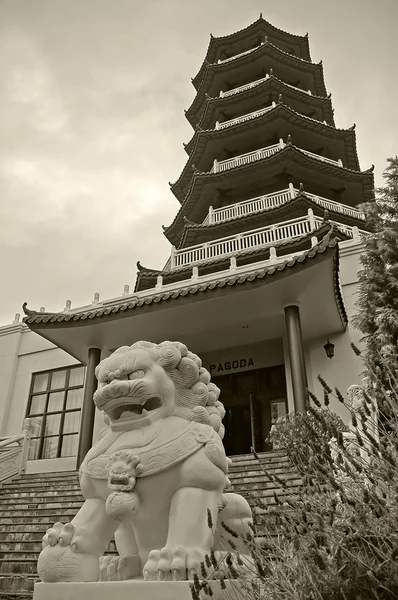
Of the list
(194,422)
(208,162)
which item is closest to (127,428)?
(194,422)

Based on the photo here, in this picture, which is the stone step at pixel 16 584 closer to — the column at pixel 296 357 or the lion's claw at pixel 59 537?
the lion's claw at pixel 59 537

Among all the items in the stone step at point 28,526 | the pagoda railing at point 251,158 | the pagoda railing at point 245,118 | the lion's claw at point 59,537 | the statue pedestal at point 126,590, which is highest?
the pagoda railing at point 245,118

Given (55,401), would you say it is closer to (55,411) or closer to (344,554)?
(55,411)

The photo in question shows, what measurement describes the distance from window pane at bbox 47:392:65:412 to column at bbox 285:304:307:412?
6316 millimetres

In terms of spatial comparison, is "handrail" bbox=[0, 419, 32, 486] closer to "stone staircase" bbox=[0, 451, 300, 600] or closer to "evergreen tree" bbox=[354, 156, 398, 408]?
"stone staircase" bbox=[0, 451, 300, 600]

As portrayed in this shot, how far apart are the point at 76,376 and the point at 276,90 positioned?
12.5 meters

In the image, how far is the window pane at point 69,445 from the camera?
1112 centimetres

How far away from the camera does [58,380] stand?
12062 mm

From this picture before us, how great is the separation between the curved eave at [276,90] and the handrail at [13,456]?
45.0 feet

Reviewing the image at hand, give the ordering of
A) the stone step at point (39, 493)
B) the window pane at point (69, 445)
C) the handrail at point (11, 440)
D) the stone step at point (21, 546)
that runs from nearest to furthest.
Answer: the stone step at point (21, 546) < the stone step at point (39, 493) < the handrail at point (11, 440) < the window pane at point (69, 445)

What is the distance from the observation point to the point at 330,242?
7324 millimetres

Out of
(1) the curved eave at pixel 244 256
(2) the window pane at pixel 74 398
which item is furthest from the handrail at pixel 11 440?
(1) the curved eave at pixel 244 256

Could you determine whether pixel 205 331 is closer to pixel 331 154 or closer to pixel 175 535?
pixel 175 535

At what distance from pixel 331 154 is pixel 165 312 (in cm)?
1152
